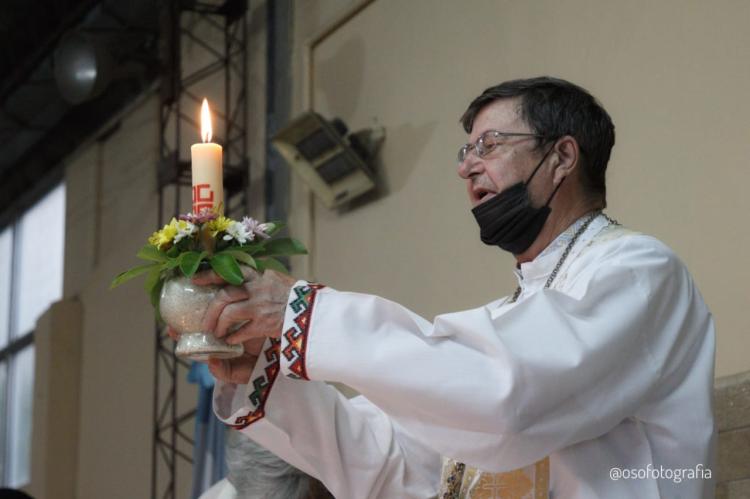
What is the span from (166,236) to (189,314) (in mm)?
156

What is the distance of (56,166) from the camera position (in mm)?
11523

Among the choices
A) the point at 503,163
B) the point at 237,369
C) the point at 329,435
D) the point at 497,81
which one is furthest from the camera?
the point at 497,81

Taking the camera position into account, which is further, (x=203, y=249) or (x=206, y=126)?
(x=206, y=126)

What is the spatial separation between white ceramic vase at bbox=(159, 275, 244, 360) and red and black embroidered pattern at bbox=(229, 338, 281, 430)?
296mm

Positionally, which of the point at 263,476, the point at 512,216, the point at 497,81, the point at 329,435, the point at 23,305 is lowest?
the point at 263,476

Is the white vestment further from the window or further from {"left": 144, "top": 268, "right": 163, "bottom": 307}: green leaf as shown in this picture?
the window

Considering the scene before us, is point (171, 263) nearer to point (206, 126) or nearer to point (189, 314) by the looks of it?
point (189, 314)

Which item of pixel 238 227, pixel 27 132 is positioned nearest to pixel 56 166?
pixel 27 132

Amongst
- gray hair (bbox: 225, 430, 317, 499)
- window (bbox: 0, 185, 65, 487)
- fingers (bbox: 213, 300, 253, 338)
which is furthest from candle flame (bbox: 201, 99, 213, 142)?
window (bbox: 0, 185, 65, 487)

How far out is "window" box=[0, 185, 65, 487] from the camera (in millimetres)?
11570

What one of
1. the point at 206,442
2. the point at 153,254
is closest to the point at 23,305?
the point at 206,442

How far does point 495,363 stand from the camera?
2.26 meters

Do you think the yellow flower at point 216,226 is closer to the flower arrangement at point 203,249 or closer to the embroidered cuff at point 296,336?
the flower arrangement at point 203,249

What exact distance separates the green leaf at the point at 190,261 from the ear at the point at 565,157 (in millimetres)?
979
